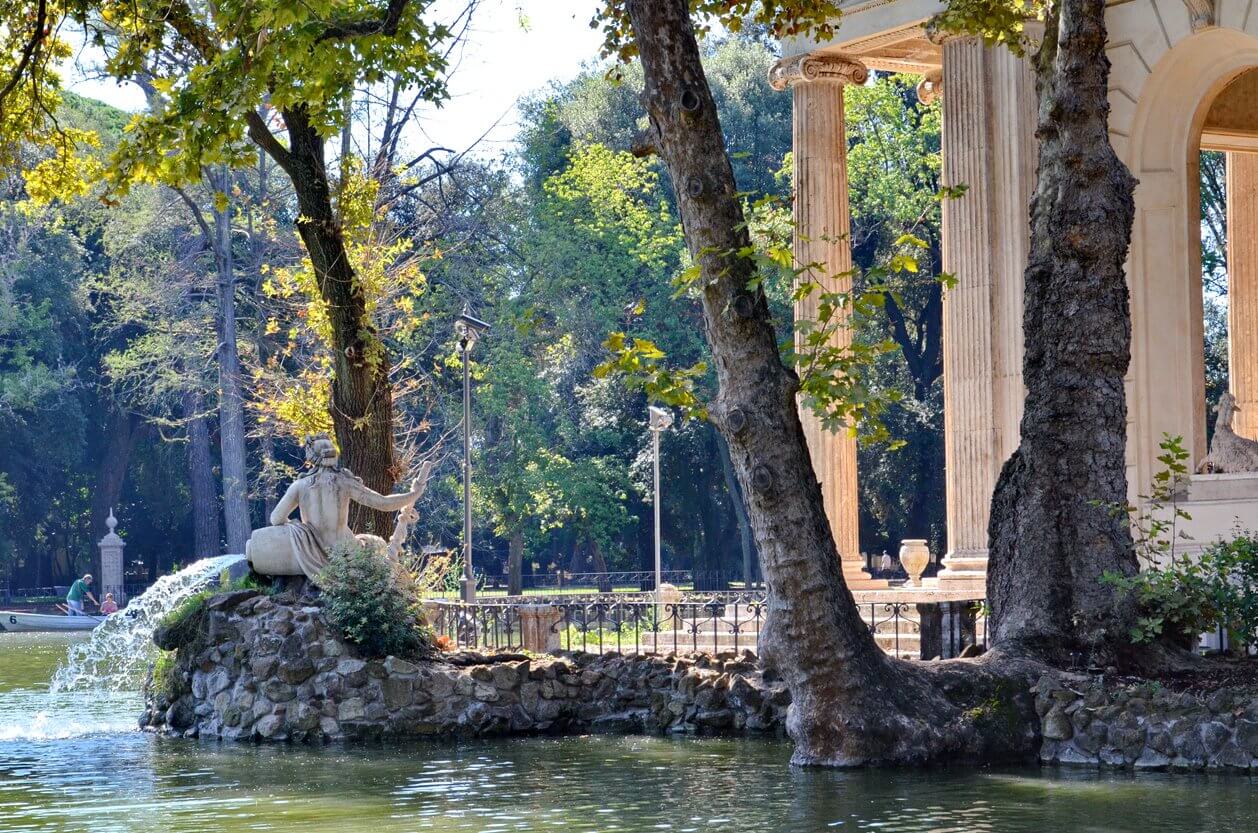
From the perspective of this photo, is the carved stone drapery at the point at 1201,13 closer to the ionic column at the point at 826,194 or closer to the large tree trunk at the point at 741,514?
the ionic column at the point at 826,194

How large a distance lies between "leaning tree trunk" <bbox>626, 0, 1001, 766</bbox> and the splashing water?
11393 millimetres

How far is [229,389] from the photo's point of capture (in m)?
50.3

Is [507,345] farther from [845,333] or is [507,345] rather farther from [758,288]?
[758,288]

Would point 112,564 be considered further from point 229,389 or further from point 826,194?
point 826,194

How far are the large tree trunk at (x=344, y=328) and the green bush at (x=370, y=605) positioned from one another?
3.08m

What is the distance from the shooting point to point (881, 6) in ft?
86.0

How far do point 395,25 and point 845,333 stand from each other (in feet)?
35.0

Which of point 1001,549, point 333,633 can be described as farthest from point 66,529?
point 1001,549

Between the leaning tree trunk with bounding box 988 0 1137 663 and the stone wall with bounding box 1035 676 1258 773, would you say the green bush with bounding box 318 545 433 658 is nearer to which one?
the leaning tree trunk with bounding box 988 0 1137 663

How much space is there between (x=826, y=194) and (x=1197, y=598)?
39.9 ft

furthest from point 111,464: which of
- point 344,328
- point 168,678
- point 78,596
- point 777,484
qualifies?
point 777,484

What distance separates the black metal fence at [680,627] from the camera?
20375 millimetres

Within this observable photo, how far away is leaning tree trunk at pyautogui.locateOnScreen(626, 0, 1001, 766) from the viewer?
15.4 meters

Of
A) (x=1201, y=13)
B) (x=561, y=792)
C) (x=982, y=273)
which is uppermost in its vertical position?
(x=1201, y=13)
